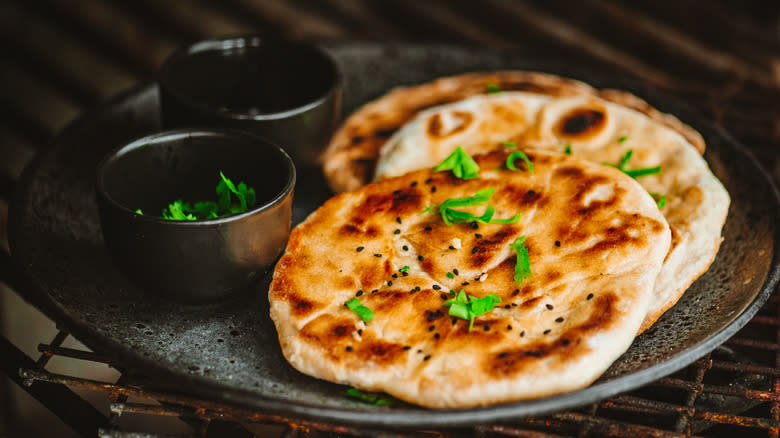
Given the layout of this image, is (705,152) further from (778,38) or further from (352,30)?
(352,30)

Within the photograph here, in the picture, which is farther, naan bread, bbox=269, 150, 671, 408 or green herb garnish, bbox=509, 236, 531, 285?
green herb garnish, bbox=509, 236, 531, 285

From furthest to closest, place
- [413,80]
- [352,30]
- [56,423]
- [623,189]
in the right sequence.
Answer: [352,30], [56,423], [413,80], [623,189]

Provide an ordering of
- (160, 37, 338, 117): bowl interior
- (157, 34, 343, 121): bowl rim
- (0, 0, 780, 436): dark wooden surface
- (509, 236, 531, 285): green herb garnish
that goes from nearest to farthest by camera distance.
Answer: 1. (509, 236, 531, 285): green herb garnish
2. (157, 34, 343, 121): bowl rim
3. (160, 37, 338, 117): bowl interior
4. (0, 0, 780, 436): dark wooden surface

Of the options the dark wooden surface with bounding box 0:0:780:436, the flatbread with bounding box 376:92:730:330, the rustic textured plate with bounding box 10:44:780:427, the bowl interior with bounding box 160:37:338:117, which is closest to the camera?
the rustic textured plate with bounding box 10:44:780:427

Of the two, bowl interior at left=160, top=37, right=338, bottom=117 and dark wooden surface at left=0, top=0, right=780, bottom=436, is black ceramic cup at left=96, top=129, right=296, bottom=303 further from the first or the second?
dark wooden surface at left=0, top=0, right=780, bottom=436

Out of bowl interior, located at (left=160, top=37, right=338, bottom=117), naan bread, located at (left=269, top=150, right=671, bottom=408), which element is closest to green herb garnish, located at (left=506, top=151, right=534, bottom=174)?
naan bread, located at (left=269, top=150, right=671, bottom=408)

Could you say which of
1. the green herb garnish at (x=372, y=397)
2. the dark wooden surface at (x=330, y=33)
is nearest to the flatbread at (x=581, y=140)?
the green herb garnish at (x=372, y=397)

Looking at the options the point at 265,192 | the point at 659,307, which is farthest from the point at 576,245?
the point at 265,192

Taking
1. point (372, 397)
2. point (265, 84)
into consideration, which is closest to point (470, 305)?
point (372, 397)
